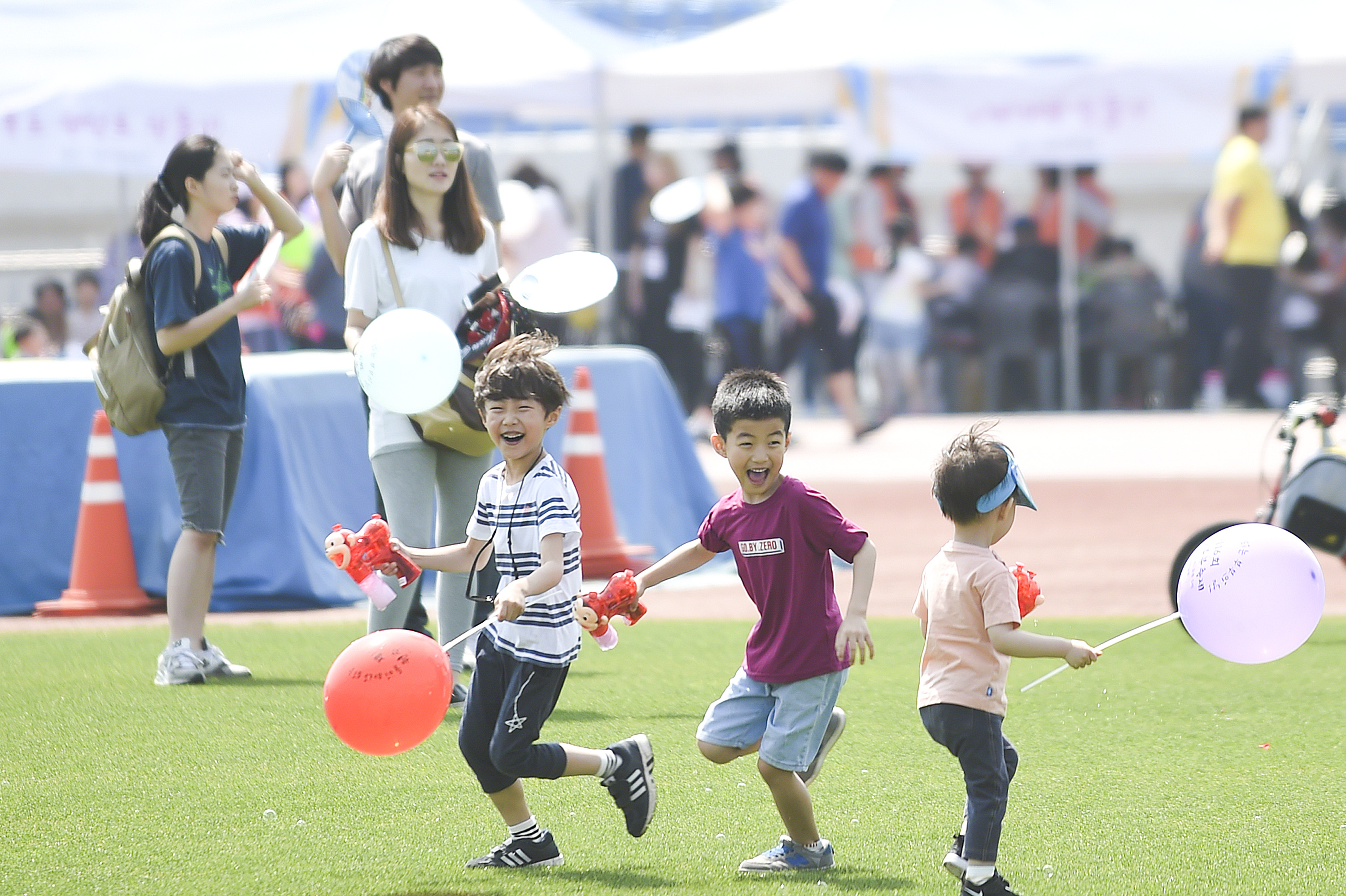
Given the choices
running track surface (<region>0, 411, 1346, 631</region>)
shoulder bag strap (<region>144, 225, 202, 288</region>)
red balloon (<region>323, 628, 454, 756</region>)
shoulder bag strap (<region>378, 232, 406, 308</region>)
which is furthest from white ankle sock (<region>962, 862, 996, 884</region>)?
running track surface (<region>0, 411, 1346, 631</region>)

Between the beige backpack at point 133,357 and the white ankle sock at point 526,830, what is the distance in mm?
2721

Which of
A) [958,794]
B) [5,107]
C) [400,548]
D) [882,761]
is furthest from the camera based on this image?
[5,107]

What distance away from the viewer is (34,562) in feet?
26.4

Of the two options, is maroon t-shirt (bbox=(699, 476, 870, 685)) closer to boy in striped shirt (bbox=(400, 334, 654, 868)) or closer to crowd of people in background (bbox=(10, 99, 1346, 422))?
boy in striped shirt (bbox=(400, 334, 654, 868))

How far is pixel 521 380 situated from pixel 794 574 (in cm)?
75

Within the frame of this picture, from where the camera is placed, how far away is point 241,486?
8016 millimetres

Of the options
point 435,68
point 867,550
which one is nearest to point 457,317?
point 435,68

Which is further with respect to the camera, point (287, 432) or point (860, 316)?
point (860, 316)

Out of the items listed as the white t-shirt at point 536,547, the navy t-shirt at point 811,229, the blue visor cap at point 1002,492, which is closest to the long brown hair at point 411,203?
the white t-shirt at point 536,547

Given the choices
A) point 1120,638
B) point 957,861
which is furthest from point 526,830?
point 1120,638

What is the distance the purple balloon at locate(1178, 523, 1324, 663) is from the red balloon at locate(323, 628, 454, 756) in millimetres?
1628

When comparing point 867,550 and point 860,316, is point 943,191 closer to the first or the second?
point 860,316

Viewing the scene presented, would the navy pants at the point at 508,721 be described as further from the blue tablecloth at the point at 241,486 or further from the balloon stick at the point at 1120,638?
the blue tablecloth at the point at 241,486

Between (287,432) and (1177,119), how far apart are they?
327 inches
